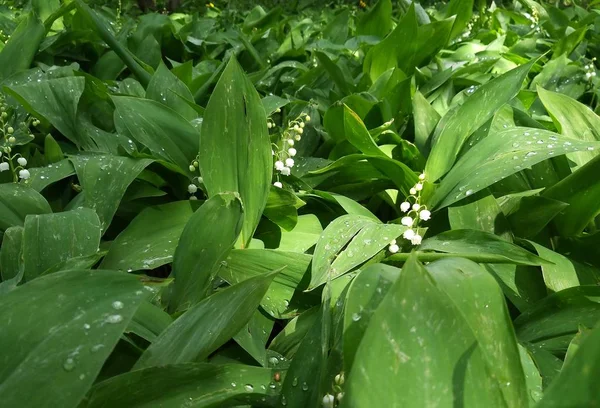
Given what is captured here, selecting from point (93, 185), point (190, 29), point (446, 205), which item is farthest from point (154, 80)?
point (190, 29)

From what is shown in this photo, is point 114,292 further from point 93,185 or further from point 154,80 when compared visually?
point 154,80

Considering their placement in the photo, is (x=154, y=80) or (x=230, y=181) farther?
(x=154, y=80)

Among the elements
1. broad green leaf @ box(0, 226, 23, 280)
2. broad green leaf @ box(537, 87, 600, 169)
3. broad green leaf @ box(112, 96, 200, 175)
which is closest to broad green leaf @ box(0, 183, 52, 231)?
broad green leaf @ box(0, 226, 23, 280)

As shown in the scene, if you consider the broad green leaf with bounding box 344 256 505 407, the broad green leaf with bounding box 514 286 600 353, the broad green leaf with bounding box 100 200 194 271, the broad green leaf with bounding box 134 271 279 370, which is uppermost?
the broad green leaf with bounding box 344 256 505 407

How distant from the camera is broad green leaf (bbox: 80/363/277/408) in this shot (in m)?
0.70

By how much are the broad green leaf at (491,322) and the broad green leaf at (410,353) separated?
0.34 ft

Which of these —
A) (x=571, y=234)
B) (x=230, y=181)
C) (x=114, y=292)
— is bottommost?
(x=571, y=234)

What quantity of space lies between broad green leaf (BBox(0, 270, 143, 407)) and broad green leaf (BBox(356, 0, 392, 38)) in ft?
6.44

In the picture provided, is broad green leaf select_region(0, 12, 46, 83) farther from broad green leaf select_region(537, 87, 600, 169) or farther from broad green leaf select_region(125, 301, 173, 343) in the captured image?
broad green leaf select_region(537, 87, 600, 169)

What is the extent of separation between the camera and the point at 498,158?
44.0 inches

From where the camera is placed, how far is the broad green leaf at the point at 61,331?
0.59m

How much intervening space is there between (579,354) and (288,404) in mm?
422

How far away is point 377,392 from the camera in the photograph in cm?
55

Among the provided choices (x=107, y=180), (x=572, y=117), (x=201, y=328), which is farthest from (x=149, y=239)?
(x=572, y=117)
